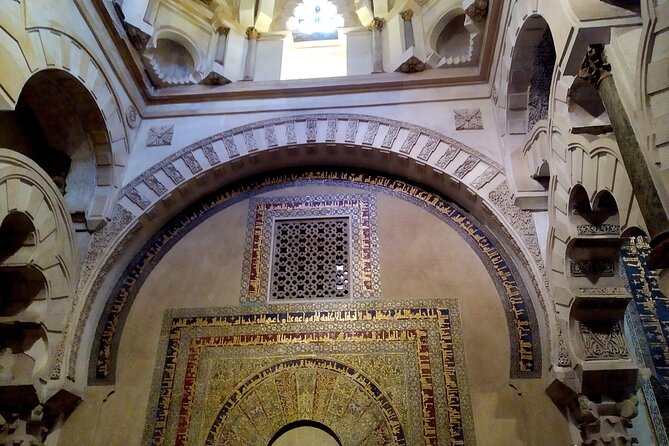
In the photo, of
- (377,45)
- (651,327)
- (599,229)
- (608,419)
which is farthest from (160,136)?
(651,327)

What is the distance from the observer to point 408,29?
6.05 metres

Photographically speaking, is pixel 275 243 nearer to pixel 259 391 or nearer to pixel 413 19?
pixel 259 391

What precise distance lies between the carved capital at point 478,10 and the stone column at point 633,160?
2379mm

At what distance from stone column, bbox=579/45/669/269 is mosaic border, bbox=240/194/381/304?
270cm

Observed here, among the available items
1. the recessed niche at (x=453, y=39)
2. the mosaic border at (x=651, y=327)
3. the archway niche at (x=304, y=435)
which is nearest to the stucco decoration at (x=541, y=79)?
the recessed niche at (x=453, y=39)

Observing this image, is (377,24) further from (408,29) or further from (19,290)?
→ (19,290)

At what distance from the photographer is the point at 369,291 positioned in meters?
4.99

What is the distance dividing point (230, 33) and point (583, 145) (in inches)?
175

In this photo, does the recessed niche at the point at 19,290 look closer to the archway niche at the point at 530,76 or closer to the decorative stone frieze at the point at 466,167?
the decorative stone frieze at the point at 466,167

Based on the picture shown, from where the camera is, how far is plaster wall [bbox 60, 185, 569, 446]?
4.24 m

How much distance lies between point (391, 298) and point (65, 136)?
3.55 meters

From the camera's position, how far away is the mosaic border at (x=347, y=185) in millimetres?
4555

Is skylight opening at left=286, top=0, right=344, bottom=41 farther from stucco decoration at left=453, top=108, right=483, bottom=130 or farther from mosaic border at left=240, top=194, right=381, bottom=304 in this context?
mosaic border at left=240, top=194, right=381, bottom=304

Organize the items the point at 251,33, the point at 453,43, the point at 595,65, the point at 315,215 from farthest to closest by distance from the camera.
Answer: the point at 251,33 < the point at 453,43 < the point at 315,215 < the point at 595,65
